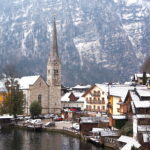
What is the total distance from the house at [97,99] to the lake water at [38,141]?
23.2 metres

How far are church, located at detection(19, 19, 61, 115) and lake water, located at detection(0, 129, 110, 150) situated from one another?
33.8 m

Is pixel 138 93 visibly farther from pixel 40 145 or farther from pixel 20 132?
pixel 20 132

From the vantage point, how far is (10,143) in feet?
211

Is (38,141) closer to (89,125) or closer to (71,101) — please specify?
(89,125)

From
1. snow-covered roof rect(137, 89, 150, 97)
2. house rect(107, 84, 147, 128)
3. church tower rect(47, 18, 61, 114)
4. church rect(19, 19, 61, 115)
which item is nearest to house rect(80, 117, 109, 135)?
house rect(107, 84, 147, 128)

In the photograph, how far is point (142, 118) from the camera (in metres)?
56.4

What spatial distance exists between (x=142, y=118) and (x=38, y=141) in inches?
695

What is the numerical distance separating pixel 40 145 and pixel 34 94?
→ 50668 mm

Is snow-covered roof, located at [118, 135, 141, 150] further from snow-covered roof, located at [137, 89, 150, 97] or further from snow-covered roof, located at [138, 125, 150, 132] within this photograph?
snow-covered roof, located at [137, 89, 150, 97]

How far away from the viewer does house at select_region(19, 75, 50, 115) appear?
111 metres

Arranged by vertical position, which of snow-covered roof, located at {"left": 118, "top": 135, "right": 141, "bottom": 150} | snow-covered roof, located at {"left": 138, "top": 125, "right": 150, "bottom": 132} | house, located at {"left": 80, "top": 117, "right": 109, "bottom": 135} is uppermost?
snow-covered roof, located at {"left": 138, "top": 125, "right": 150, "bottom": 132}

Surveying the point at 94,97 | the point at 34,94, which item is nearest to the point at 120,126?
the point at 94,97

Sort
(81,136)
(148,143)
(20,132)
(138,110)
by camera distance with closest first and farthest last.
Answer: (148,143) → (138,110) → (81,136) → (20,132)

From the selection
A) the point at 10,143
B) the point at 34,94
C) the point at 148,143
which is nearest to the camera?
the point at 148,143
